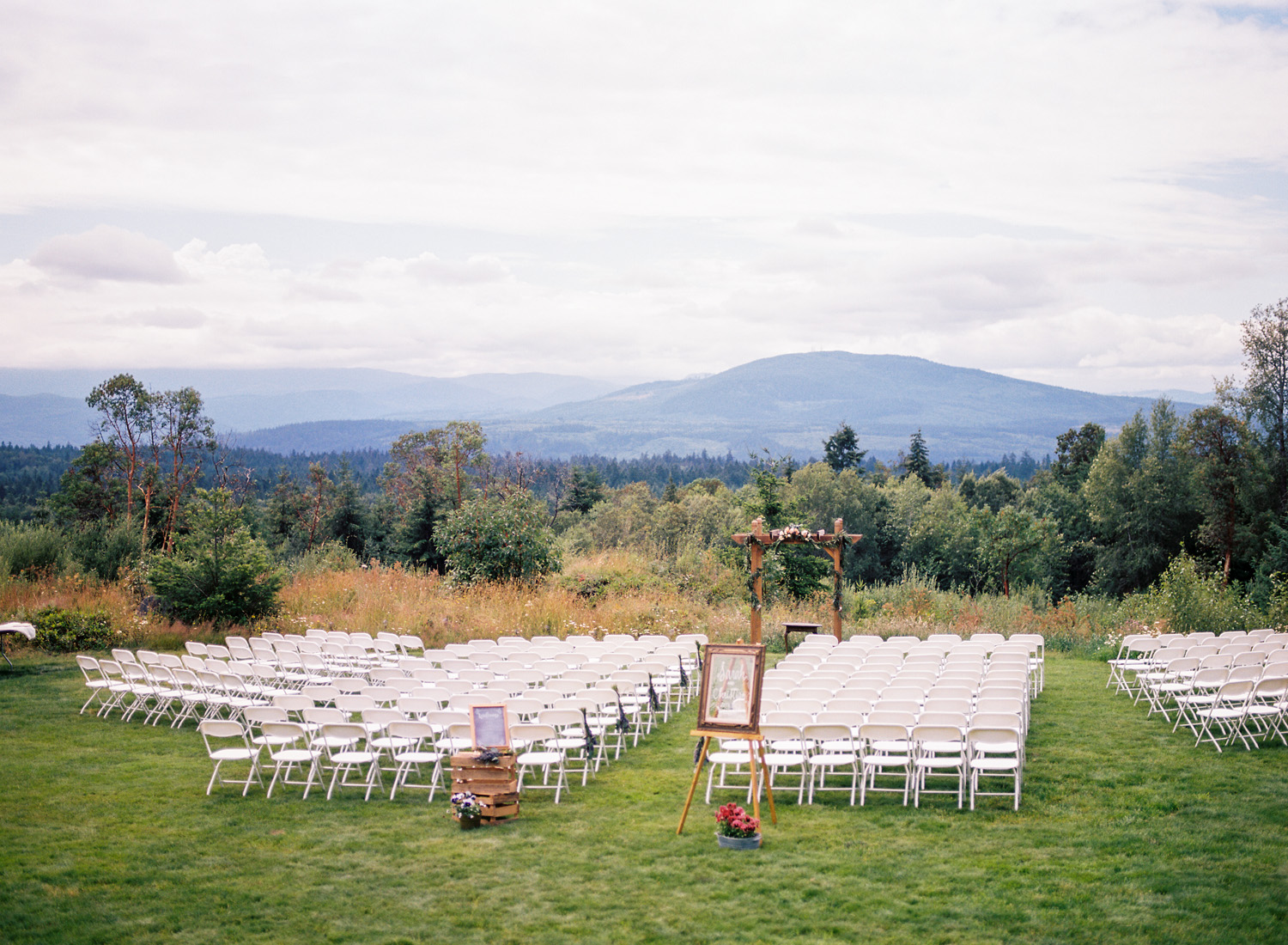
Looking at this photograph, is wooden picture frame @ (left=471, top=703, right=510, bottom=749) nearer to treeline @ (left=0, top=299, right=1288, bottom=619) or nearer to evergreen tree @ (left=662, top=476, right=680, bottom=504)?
treeline @ (left=0, top=299, right=1288, bottom=619)

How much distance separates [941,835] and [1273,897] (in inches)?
85.5

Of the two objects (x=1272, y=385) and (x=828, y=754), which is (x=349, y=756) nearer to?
(x=828, y=754)

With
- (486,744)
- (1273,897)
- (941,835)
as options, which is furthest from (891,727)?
(486,744)

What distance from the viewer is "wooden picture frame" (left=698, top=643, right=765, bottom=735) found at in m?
7.58

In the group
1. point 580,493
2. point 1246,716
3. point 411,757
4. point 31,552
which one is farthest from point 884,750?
point 580,493

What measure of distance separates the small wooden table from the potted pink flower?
1026 centimetres

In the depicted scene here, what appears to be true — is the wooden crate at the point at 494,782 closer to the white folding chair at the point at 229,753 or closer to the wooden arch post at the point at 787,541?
the white folding chair at the point at 229,753

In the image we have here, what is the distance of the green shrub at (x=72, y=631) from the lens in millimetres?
16750

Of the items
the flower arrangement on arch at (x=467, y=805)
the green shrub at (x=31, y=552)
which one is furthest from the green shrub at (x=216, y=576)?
the flower arrangement on arch at (x=467, y=805)

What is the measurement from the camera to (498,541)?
21.1m

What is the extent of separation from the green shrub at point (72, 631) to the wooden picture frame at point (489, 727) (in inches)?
469

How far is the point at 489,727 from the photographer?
8.26 metres

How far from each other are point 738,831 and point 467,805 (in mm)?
2218

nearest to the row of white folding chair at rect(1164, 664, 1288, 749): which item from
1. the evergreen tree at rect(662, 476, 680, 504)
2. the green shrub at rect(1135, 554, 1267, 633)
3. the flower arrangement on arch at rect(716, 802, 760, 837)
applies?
the flower arrangement on arch at rect(716, 802, 760, 837)
